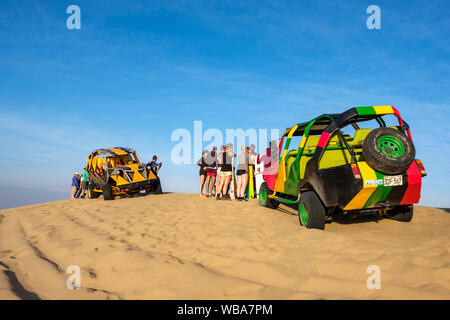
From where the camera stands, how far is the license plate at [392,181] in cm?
441

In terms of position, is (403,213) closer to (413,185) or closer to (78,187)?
(413,185)

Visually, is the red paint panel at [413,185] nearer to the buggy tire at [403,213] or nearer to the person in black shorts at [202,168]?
the buggy tire at [403,213]

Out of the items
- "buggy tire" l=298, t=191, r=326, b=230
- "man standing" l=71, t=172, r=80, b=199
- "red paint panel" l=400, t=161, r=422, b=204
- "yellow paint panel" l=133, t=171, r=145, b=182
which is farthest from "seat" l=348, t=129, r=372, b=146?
"man standing" l=71, t=172, r=80, b=199

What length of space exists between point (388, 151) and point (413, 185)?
67cm

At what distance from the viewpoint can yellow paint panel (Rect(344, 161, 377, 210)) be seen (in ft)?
14.3

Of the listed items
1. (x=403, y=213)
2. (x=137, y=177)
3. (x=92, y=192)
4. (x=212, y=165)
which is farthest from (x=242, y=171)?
(x=92, y=192)

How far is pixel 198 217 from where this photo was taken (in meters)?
6.84

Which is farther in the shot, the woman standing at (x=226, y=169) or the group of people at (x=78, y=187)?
the group of people at (x=78, y=187)

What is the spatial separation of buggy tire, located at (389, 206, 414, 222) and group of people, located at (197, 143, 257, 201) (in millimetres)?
5549

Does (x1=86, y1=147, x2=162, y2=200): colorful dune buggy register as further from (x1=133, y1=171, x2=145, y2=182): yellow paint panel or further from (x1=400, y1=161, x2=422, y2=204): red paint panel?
(x1=400, y1=161, x2=422, y2=204): red paint panel

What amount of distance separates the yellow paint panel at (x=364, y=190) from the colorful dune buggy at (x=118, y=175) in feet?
30.6

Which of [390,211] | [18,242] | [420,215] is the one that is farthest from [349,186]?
[18,242]

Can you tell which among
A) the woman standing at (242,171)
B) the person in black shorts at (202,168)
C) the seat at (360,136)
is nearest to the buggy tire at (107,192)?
the person in black shorts at (202,168)
